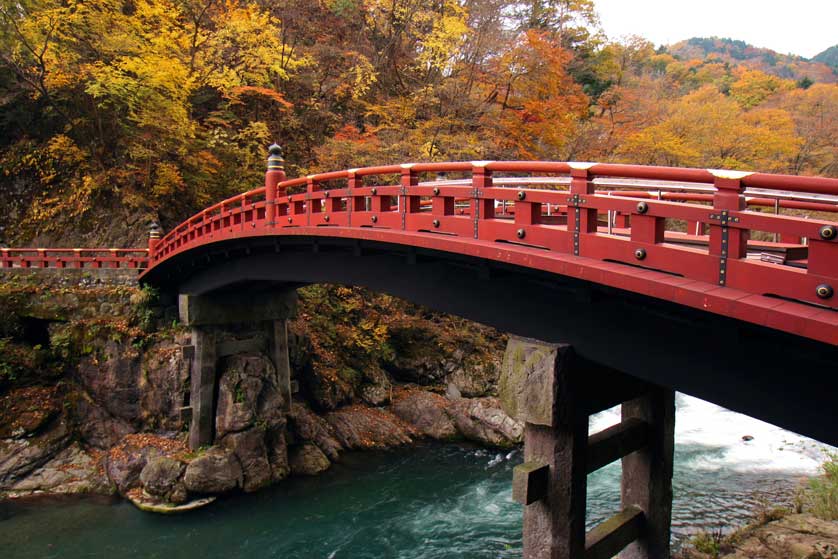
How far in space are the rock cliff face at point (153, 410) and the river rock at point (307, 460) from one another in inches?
1.3

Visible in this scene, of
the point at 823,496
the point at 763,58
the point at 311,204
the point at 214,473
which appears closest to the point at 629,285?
the point at 311,204

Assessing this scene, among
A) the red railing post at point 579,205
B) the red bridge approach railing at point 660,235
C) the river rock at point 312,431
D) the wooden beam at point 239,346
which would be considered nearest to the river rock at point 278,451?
the river rock at point 312,431

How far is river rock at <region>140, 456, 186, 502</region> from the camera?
12016 mm

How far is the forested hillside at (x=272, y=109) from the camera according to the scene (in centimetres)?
1809

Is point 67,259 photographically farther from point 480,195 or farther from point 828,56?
point 828,56

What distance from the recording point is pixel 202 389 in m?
13.5

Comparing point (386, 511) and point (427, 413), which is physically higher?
point (427, 413)

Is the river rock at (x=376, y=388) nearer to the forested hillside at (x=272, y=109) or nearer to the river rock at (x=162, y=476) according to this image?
the river rock at (x=162, y=476)

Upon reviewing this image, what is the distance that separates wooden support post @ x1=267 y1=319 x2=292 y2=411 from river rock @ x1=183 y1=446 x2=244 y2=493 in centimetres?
227

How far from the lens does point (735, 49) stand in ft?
297

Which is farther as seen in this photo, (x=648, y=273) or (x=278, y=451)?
(x=278, y=451)

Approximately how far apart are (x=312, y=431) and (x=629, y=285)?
12054 millimetres

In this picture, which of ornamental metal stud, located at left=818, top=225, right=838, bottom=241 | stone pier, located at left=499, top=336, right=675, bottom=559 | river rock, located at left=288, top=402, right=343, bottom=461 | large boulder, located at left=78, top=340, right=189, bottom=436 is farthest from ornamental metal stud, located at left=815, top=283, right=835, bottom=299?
large boulder, located at left=78, top=340, right=189, bottom=436

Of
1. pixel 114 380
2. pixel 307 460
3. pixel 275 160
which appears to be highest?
pixel 275 160
